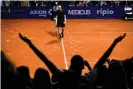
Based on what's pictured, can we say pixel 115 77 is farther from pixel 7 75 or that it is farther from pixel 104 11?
pixel 104 11

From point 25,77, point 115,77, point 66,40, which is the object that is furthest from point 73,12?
point 25,77

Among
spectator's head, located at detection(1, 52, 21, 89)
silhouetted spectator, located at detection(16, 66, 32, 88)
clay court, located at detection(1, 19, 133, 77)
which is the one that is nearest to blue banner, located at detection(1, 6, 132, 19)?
clay court, located at detection(1, 19, 133, 77)

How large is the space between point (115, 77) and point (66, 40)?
1360 centimetres

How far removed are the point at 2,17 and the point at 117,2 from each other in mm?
9146

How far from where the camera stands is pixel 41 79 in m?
5.16

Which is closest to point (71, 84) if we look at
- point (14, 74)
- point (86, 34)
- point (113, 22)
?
point (14, 74)

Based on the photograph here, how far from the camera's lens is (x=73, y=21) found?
83.7ft

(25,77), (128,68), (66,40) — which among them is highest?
(25,77)

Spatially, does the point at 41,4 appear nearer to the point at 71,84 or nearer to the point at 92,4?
the point at 92,4

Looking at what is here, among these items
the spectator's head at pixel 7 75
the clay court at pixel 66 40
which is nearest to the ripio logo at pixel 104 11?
the clay court at pixel 66 40

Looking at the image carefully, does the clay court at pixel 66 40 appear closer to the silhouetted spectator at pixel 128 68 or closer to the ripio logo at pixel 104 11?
the ripio logo at pixel 104 11

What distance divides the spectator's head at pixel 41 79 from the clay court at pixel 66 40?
25.3 ft

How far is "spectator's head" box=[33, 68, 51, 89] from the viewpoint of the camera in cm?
512

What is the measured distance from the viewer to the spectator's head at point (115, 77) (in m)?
5.48
